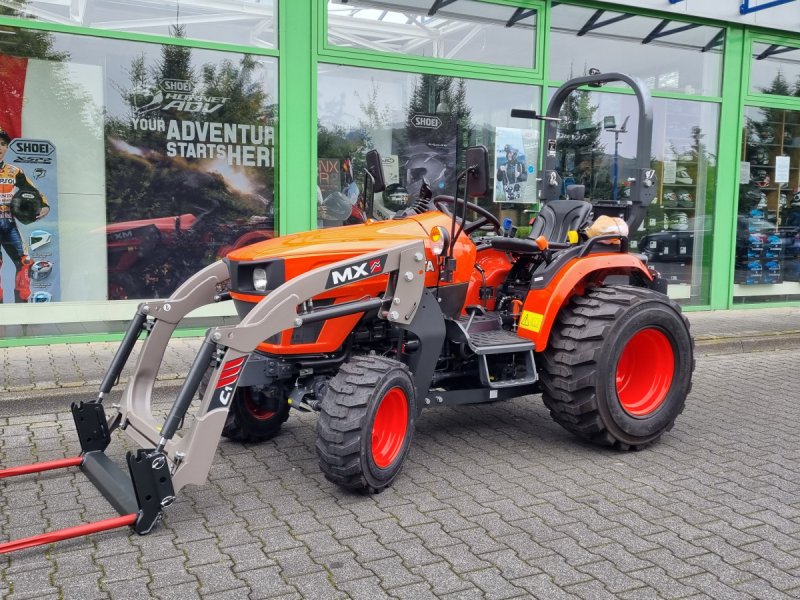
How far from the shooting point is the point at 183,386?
3.77 meters

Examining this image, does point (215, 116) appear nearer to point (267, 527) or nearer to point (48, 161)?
point (48, 161)

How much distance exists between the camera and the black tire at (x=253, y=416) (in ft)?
16.5

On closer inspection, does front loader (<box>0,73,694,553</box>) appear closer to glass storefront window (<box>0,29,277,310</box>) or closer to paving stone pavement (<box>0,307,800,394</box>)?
paving stone pavement (<box>0,307,800,394</box>)

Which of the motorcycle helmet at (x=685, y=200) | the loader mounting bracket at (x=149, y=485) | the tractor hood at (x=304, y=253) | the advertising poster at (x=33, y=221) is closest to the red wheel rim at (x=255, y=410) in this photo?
the tractor hood at (x=304, y=253)

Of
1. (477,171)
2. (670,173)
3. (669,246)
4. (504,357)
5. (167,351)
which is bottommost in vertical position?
(167,351)

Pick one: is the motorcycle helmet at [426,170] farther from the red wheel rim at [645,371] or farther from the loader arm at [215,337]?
the loader arm at [215,337]

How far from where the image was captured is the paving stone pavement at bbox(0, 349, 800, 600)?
10.8 ft

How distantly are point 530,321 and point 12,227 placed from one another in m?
5.43

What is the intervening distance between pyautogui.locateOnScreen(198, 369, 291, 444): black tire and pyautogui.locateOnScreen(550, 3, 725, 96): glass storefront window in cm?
646

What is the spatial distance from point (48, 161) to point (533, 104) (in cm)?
569

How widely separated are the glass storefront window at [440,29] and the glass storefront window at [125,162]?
104 cm

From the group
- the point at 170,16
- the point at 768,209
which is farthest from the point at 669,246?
the point at 170,16

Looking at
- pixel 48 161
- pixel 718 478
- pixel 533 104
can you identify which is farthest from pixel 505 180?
pixel 718 478

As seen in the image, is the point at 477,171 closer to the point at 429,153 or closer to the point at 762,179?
the point at 429,153
